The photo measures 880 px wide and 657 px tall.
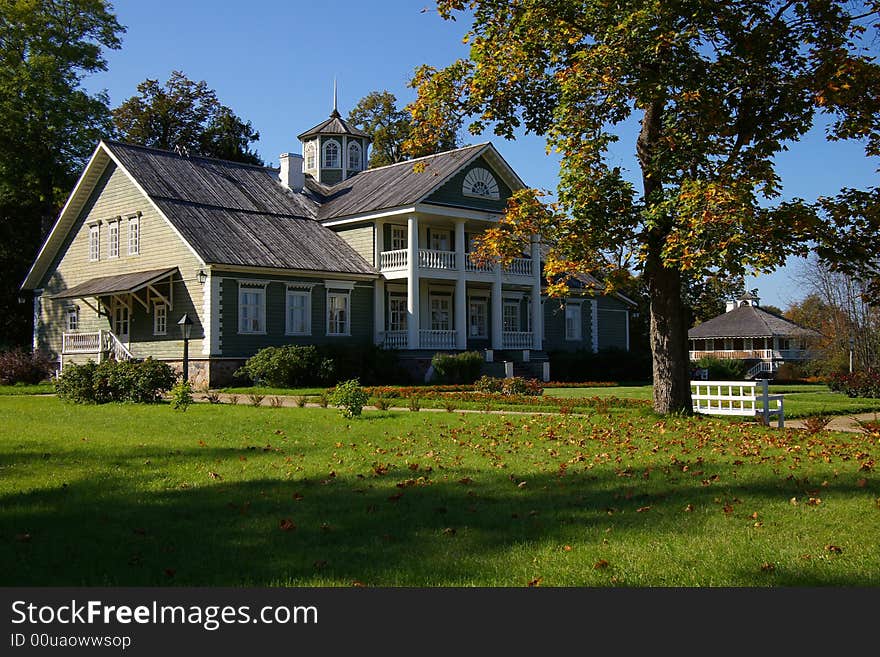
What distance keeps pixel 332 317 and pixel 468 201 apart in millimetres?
7739

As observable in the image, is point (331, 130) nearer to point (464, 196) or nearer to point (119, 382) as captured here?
point (464, 196)

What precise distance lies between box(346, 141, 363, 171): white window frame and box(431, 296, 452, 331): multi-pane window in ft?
34.7

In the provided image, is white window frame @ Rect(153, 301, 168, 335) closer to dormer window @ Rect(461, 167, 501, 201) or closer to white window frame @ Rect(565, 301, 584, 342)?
dormer window @ Rect(461, 167, 501, 201)

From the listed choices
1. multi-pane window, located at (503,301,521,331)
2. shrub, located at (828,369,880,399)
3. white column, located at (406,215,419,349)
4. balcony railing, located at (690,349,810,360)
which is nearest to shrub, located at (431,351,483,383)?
white column, located at (406,215,419,349)

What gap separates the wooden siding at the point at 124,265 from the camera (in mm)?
30156

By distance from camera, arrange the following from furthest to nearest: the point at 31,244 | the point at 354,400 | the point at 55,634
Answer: the point at 31,244, the point at 354,400, the point at 55,634

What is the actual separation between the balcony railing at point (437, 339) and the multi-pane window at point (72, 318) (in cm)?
1460

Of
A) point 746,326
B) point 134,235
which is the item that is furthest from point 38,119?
point 746,326

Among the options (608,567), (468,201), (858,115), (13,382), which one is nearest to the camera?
(608,567)

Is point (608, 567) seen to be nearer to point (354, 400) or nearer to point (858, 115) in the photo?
point (354, 400)

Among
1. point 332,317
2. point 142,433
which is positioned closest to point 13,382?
point 332,317

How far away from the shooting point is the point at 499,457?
10.4 meters

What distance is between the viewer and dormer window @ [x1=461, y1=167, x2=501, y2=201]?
3588cm

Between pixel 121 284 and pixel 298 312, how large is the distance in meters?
6.43
